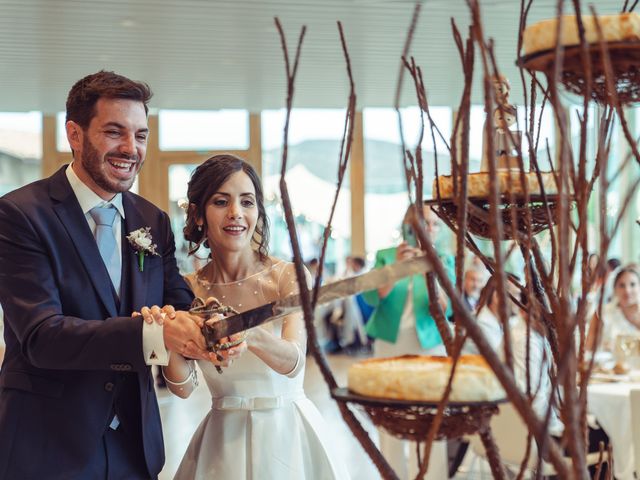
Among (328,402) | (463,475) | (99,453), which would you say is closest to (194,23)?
(328,402)

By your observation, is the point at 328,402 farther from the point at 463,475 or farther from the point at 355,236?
the point at 355,236

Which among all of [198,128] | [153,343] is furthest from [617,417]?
[198,128]

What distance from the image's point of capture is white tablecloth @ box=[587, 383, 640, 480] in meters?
4.57

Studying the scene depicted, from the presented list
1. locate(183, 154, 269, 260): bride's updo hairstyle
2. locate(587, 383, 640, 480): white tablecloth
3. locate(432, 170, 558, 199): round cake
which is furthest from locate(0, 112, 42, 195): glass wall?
locate(432, 170, 558, 199): round cake

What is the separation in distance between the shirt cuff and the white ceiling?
6.36m

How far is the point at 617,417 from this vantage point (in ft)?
15.1

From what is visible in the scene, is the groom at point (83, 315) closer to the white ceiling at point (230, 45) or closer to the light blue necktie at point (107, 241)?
the light blue necktie at point (107, 241)

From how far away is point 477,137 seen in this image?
12.6 m

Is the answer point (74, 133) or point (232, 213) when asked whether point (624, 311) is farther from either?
point (74, 133)

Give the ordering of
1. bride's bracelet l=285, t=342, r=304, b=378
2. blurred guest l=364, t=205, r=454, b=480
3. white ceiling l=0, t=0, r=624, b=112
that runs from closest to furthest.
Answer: bride's bracelet l=285, t=342, r=304, b=378
blurred guest l=364, t=205, r=454, b=480
white ceiling l=0, t=0, r=624, b=112

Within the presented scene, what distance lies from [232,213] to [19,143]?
41.0 feet

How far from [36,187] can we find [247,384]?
3.02 ft

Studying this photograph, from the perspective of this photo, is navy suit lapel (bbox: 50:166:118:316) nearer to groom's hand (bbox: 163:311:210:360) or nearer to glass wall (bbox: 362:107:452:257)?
groom's hand (bbox: 163:311:210:360)

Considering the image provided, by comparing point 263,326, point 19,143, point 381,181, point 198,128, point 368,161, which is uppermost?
point 198,128
